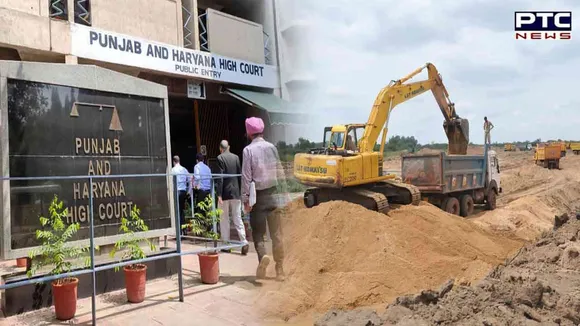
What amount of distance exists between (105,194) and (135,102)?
1.03m

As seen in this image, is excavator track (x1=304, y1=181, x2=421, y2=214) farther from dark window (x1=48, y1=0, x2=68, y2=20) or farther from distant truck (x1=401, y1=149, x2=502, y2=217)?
dark window (x1=48, y1=0, x2=68, y2=20)

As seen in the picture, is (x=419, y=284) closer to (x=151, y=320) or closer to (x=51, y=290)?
(x=151, y=320)

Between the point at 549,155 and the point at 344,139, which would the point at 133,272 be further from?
the point at 549,155

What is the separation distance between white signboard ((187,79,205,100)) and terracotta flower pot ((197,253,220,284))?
6939 millimetres

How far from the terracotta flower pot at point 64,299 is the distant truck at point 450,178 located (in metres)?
9.38

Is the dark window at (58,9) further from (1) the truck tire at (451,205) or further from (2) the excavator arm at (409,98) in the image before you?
(1) the truck tire at (451,205)

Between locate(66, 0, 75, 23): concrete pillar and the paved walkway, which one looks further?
locate(66, 0, 75, 23): concrete pillar

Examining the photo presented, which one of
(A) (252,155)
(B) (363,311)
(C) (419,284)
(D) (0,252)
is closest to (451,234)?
(C) (419,284)

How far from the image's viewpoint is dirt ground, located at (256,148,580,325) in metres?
4.67

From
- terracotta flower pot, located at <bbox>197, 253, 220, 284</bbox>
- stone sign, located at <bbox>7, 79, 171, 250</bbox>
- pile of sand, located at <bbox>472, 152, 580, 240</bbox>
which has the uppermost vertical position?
stone sign, located at <bbox>7, 79, 171, 250</bbox>

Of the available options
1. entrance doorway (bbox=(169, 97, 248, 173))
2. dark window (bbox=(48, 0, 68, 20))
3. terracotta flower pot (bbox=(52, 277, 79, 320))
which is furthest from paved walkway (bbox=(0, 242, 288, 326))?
entrance doorway (bbox=(169, 97, 248, 173))

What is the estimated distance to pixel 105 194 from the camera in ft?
14.9

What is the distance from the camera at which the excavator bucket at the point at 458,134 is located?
13867 millimetres

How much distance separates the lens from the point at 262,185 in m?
4.17
